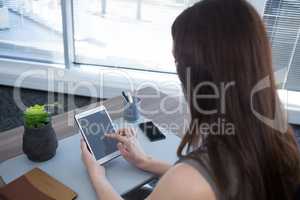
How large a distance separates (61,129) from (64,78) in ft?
5.80

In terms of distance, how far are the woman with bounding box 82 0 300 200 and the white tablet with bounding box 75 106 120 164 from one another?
1.19 ft

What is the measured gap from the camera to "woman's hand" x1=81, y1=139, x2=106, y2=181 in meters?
1.00

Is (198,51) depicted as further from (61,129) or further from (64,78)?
(64,78)

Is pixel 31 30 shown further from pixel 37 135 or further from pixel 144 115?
pixel 37 135

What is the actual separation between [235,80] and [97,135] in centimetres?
60

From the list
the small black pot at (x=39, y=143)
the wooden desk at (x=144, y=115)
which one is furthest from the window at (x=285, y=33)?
the small black pot at (x=39, y=143)

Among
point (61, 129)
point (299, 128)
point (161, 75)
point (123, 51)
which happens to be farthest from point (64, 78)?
point (299, 128)

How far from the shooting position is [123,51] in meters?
2.98

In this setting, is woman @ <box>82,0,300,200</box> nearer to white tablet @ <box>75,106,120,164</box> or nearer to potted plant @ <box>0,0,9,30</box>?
white tablet @ <box>75,106,120,164</box>

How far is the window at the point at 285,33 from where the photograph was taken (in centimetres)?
254

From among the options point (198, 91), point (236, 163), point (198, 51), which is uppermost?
point (198, 51)

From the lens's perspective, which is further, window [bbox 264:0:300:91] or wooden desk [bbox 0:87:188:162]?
window [bbox 264:0:300:91]

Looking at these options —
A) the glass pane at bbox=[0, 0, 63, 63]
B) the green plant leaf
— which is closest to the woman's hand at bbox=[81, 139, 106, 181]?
the green plant leaf

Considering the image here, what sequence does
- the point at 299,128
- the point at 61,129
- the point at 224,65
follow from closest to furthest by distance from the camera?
the point at 224,65 → the point at 61,129 → the point at 299,128
